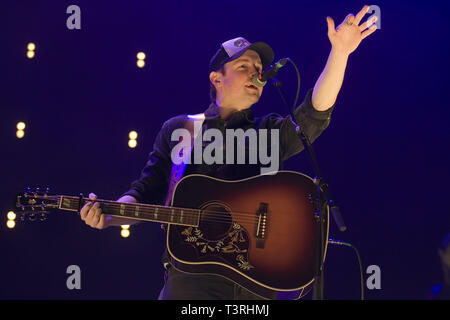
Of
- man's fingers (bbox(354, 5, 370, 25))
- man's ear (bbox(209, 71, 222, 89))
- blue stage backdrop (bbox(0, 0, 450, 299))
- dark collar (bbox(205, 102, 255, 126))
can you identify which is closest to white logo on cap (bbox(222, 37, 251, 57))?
man's ear (bbox(209, 71, 222, 89))

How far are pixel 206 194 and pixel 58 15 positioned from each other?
2.36 metres

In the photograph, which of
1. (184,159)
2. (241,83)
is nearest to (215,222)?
(184,159)

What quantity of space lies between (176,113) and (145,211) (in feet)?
5.37

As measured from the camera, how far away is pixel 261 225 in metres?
2.35

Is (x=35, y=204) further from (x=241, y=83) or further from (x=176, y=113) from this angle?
(x=176, y=113)

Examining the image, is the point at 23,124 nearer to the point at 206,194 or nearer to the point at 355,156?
the point at 206,194

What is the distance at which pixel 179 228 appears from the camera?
7.66 feet

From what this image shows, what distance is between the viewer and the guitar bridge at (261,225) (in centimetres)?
234

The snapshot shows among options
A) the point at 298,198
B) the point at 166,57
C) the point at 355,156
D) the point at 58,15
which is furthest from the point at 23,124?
the point at 355,156

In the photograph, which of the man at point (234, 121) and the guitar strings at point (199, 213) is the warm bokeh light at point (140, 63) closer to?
the man at point (234, 121)

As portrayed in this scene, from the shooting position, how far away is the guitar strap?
8.55 ft

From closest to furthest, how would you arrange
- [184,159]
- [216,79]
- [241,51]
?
[184,159] → [241,51] → [216,79]

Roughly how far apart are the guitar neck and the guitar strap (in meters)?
0.14
